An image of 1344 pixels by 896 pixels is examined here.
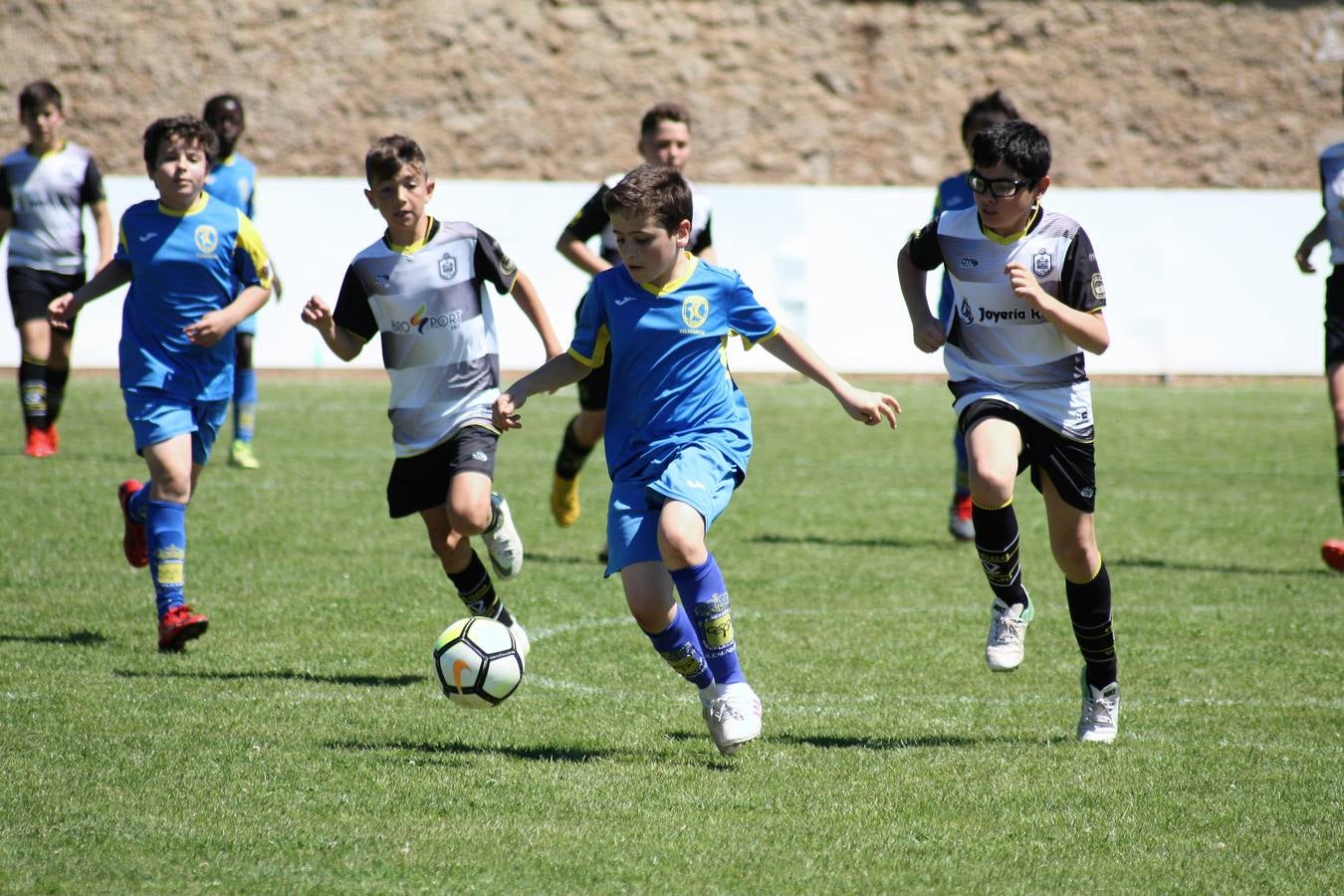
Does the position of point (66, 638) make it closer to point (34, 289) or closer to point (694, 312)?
point (694, 312)

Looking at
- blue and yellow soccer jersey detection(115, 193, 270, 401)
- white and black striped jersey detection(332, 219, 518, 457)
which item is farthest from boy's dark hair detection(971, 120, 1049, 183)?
blue and yellow soccer jersey detection(115, 193, 270, 401)

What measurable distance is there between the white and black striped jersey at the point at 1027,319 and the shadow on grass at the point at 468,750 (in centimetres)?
159

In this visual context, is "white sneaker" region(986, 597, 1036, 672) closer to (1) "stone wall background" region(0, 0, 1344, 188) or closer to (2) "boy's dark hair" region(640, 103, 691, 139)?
(2) "boy's dark hair" region(640, 103, 691, 139)

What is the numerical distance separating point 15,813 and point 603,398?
4538mm

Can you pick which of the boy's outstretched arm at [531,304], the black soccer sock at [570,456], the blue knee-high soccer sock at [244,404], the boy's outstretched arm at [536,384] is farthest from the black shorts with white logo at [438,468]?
the blue knee-high soccer sock at [244,404]

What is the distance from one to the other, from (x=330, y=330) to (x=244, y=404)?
18.9 ft

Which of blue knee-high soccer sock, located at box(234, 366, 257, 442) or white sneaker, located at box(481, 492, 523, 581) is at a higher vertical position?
white sneaker, located at box(481, 492, 523, 581)

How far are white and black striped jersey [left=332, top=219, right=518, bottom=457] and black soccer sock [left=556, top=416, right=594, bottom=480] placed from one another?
2417mm

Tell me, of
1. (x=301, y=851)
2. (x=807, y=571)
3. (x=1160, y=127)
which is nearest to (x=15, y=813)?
(x=301, y=851)

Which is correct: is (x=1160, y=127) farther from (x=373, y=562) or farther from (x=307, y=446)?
(x=373, y=562)

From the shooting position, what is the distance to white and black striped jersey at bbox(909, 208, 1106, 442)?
500cm

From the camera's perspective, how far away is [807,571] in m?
7.89

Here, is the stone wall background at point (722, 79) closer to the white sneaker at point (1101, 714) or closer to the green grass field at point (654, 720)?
the green grass field at point (654, 720)

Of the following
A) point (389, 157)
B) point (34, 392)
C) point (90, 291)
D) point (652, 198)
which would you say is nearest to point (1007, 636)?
point (652, 198)
